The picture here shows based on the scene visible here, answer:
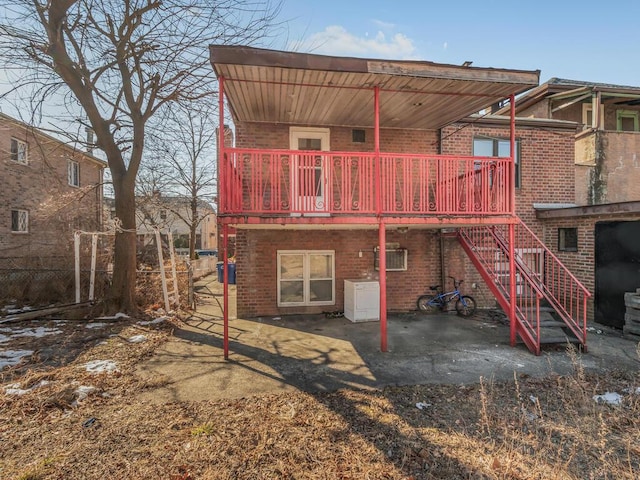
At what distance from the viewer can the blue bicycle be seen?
28.4 ft

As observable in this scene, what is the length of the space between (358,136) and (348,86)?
2.87 meters

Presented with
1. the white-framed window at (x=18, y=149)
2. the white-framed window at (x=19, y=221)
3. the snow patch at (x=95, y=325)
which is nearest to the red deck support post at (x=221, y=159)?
the snow patch at (x=95, y=325)

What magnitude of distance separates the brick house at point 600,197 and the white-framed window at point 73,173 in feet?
69.3

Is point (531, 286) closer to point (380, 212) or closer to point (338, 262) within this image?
point (380, 212)

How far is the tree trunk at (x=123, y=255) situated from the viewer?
332 inches

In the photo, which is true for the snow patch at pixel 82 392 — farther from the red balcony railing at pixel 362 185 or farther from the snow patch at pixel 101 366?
the red balcony railing at pixel 362 185

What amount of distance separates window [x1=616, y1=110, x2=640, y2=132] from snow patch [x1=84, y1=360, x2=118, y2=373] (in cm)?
1684

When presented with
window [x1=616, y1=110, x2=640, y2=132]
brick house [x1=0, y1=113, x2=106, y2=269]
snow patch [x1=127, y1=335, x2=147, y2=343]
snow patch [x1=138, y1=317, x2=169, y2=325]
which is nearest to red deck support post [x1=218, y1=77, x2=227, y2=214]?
snow patch [x1=127, y1=335, x2=147, y2=343]

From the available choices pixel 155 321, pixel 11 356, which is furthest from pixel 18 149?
pixel 11 356

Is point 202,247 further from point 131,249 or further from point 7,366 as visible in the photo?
point 7,366

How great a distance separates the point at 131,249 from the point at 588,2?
45.1 feet

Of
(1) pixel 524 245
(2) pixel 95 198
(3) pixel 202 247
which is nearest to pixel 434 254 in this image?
(1) pixel 524 245

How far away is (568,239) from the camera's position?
8.92 m

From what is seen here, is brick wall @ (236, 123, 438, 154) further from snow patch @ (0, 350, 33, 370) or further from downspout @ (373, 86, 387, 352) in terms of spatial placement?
snow patch @ (0, 350, 33, 370)
